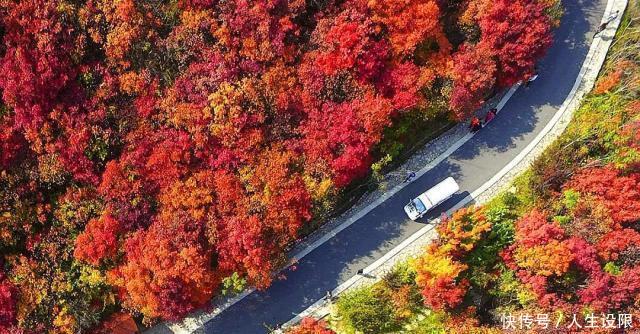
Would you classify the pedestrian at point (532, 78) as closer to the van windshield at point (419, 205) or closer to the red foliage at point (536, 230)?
the red foliage at point (536, 230)

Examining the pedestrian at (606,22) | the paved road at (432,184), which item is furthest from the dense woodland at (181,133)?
the pedestrian at (606,22)

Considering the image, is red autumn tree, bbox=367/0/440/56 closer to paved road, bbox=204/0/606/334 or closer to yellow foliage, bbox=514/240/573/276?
paved road, bbox=204/0/606/334

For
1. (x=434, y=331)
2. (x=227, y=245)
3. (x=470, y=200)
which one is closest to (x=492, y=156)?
(x=470, y=200)

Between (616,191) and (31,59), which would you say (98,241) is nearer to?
(31,59)

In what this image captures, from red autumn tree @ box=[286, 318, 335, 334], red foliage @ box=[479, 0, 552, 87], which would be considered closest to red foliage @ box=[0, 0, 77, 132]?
red autumn tree @ box=[286, 318, 335, 334]

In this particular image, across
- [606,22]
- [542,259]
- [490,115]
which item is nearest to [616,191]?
[542,259]

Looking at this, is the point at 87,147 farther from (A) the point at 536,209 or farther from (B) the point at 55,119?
(A) the point at 536,209

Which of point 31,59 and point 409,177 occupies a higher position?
point 31,59

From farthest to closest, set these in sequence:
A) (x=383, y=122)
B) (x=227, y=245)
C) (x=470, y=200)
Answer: (x=470, y=200), (x=383, y=122), (x=227, y=245)
